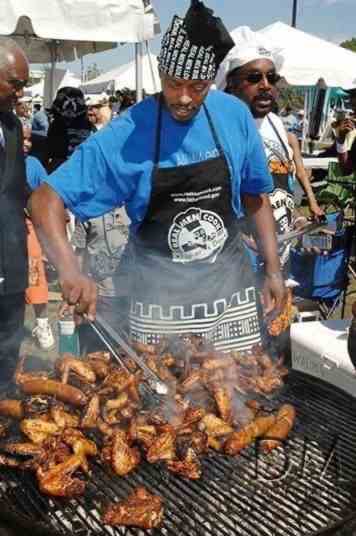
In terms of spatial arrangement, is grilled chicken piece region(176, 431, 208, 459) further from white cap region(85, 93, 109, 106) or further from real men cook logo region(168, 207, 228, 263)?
white cap region(85, 93, 109, 106)

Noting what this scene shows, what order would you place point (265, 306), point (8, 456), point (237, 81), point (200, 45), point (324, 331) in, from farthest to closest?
point (324, 331) → point (237, 81) → point (265, 306) → point (200, 45) → point (8, 456)

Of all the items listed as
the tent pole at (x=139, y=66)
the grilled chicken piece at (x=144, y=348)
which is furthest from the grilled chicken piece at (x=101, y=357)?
the tent pole at (x=139, y=66)

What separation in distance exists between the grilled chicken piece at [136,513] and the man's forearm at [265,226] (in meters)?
1.74

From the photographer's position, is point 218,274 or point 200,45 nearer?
point 200,45

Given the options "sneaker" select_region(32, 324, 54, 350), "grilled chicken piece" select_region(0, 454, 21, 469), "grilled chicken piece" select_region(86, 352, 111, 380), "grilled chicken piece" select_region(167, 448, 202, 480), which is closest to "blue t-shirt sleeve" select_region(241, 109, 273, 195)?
"grilled chicken piece" select_region(86, 352, 111, 380)

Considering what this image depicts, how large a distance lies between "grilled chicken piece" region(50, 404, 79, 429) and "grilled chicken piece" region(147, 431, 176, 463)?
1.34 ft

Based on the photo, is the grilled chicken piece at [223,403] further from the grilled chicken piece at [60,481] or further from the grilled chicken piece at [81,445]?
the grilled chicken piece at [60,481]

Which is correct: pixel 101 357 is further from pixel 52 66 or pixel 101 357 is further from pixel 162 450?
pixel 52 66

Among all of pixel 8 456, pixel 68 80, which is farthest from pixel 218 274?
pixel 68 80

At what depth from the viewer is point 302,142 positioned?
23.1m

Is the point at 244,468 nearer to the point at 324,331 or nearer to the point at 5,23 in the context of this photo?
the point at 324,331

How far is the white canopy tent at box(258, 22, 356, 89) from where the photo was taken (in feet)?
42.4

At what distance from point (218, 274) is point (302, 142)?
2098cm

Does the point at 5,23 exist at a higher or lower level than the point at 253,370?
higher
